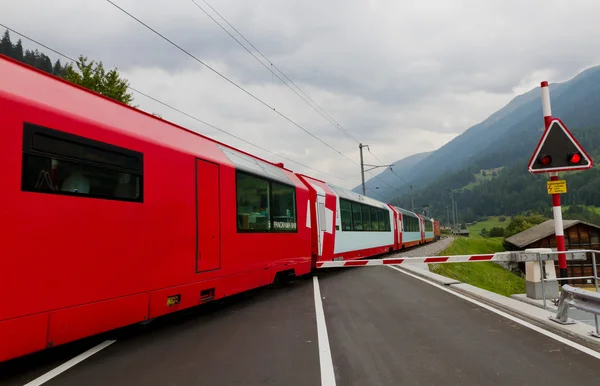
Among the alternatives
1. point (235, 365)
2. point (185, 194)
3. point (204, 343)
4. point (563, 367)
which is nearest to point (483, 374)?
point (563, 367)

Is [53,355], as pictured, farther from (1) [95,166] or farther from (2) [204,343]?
(1) [95,166]

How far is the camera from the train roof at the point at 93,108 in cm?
431

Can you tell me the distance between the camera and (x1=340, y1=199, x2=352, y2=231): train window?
15.0 m

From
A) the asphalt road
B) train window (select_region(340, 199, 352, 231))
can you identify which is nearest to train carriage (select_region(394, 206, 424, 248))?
train window (select_region(340, 199, 352, 231))

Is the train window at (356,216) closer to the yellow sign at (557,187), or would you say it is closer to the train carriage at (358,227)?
the train carriage at (358,227)

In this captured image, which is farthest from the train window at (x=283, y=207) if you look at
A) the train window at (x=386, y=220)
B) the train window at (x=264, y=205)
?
the train window at (x=386, y=220)

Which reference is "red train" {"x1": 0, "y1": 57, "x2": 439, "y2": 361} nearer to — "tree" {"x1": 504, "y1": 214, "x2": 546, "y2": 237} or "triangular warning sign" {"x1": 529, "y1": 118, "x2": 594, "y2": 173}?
"triangular warning sign" {"x1": 529, "y1": 118, "x2": 594, "y2": 173}

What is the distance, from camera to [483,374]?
159 inches

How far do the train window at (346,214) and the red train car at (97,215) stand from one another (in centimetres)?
786

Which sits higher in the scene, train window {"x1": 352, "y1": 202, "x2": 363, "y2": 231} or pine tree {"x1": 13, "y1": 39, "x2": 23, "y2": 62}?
pine tree {"x1": 13, "y1": 39, "x2": 23, "y2": 62}

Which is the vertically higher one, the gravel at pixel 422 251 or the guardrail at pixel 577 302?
the guardrail at pixel 577 302

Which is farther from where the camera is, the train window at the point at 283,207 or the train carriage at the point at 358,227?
the train carriage at the point at 358,227

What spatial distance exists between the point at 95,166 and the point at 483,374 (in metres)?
4.92

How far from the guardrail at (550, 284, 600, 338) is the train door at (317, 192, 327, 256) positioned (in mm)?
7169
